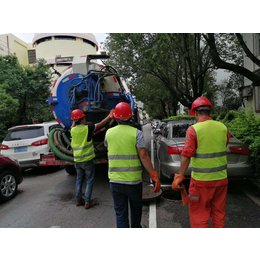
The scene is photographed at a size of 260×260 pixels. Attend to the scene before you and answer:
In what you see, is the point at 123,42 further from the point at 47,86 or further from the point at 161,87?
the point at 161,87

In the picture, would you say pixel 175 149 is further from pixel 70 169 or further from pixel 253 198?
pixel 70 169

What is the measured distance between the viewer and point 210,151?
275 cm

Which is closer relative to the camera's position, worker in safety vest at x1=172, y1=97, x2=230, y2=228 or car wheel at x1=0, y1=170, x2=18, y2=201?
worker in safety vest at x1=172, y1=97, x2=230, y2=228

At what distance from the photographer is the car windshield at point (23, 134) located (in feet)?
22.7

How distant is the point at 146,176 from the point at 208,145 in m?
3.85

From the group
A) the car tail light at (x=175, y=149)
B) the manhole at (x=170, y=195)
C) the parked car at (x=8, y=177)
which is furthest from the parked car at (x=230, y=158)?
the parked car at (x=8, y=177)

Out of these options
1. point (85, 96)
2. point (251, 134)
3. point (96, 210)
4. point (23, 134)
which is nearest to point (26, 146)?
point (23, 134)

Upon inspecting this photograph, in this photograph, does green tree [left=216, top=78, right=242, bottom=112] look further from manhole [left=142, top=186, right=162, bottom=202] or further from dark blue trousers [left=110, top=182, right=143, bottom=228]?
dark blue trousers [left=110, top=182, right=143, bottom=228]

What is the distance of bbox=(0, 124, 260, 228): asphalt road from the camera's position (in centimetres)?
367

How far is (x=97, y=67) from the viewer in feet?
18.7

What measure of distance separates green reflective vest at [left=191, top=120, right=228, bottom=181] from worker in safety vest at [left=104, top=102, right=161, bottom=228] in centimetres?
59

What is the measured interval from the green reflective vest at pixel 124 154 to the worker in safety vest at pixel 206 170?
1.71 ft

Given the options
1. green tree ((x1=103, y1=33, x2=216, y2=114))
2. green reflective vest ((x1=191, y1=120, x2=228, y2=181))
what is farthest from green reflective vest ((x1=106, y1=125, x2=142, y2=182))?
green tree ((x1=103, y1=33, x2=216, y2=114))

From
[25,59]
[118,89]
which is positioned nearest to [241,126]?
[118,89]
